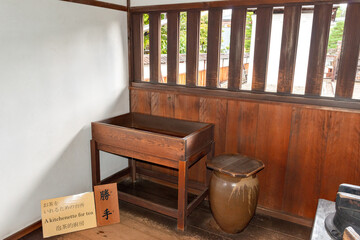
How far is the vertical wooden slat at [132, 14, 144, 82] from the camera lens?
2.96m

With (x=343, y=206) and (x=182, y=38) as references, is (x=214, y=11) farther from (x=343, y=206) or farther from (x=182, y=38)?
(x=343, y=206)

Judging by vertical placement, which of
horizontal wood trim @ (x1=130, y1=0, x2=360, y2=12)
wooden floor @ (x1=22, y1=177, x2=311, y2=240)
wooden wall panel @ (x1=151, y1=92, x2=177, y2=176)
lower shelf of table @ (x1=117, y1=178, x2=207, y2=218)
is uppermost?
horizontal wood trim @ (x1=130, y1=0, x2=360, y2=12)

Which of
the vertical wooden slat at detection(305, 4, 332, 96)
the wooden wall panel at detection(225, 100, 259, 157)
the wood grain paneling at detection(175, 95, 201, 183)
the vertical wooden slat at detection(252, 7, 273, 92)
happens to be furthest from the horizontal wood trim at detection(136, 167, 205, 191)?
the vertical wooden slat at detection(305, 4, 332, 96)

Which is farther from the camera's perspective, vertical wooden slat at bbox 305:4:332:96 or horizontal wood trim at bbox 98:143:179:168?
horizontal wood trim at bbox 98:143:179:168

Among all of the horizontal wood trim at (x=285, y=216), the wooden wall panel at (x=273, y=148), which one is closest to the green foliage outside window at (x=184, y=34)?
the wooden wall panel at (x=273, y=148)

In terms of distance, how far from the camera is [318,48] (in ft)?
7.22

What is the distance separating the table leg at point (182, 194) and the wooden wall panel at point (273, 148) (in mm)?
724

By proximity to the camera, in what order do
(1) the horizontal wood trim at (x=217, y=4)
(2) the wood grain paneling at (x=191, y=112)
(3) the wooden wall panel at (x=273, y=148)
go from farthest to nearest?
(2) the wood grain paneling at (x=191, y=112) → (3) the wooden wall panel at (x=273, y=148) → (1) the horizontal wood trim at (x=217, y=4)

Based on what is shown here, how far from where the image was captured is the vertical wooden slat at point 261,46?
7.63 ft

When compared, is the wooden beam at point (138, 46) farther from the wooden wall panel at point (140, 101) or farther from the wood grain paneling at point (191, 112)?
the wood grain paneling at point (191, 112)

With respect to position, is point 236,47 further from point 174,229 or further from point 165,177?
point 174,229

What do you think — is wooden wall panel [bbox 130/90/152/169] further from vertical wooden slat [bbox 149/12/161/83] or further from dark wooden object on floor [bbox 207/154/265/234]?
dark wooden object on floor [bbox 207/154/265/234]

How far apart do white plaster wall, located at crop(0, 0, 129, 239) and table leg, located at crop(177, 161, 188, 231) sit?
986 millimetres

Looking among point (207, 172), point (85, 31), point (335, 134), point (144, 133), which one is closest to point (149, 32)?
point (85, 31)
